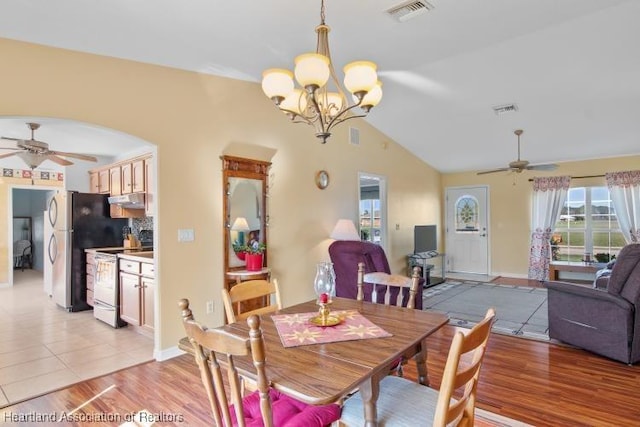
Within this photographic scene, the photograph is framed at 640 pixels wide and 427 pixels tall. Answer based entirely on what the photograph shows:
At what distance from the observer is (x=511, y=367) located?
3.08 meters

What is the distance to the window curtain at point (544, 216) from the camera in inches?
276

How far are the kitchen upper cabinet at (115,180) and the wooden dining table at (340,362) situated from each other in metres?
4.12

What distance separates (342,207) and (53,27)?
3861 mm

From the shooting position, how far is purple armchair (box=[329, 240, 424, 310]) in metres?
4.13

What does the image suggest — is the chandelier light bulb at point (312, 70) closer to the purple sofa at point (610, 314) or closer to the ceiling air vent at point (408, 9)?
the ceiling air vent at point (408, 9)

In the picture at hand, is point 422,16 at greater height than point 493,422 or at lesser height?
greater

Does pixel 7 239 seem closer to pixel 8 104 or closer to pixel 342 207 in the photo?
pixel 8 104

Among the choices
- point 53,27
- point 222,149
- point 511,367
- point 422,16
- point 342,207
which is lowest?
point 511,367

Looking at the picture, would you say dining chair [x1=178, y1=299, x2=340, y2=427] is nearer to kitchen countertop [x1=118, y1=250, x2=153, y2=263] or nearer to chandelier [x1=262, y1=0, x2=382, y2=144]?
chandelier [x1=262, y1=0, x2=382, y2=144]

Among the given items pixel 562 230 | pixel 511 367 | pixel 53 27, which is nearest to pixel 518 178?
pixel 562 230

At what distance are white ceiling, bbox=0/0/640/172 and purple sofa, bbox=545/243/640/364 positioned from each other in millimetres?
2050

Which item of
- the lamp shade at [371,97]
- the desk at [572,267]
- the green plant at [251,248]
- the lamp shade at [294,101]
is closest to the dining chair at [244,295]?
the lamp shade at [294,101]

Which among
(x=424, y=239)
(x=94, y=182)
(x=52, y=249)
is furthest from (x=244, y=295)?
(x=424, y=239)

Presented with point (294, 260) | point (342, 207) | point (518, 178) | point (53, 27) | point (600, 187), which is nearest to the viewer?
point (53, 27)
